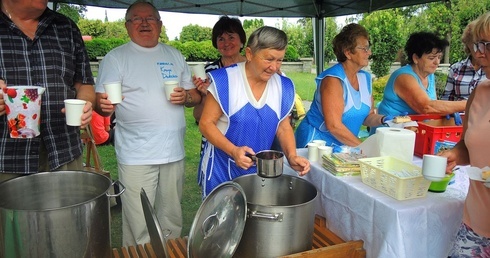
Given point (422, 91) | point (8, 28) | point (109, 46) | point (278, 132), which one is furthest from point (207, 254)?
point (109, 46)

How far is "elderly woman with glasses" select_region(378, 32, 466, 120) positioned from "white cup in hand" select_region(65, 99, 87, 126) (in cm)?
247

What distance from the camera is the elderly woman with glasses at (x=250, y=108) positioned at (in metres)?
2.03

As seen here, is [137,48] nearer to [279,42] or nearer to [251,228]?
[279,42]

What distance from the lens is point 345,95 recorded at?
2746mm

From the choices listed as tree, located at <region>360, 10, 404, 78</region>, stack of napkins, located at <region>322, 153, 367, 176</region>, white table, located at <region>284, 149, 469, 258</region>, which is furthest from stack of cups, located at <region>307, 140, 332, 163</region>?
tree, located at <region>360, 10, 404, 78</region>

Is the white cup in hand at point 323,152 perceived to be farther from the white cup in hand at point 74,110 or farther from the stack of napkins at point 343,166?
the white cup in hand at point 74,110

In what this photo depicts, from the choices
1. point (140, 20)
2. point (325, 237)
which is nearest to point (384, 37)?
point (140, 20)

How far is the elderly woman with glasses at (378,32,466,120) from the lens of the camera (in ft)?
10.0

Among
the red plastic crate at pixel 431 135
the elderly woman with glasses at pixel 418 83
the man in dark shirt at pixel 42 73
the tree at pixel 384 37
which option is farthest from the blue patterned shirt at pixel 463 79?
the tree at pixel 384 37

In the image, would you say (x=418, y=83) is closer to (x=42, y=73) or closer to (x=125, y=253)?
(x=125, y=253)

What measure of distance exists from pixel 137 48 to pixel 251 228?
1.63 meters

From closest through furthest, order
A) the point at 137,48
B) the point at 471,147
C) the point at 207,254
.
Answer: the point at 207,254
the point at 471,147
the point at 137,48

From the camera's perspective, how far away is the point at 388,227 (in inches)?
66.2

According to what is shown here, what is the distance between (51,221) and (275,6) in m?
5.02
